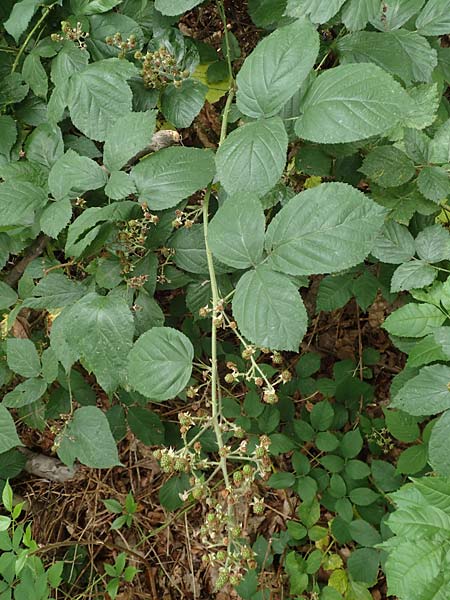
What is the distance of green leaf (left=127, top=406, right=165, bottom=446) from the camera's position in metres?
1.64

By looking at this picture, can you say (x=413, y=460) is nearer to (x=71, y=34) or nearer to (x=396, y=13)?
(x=396, y=13)

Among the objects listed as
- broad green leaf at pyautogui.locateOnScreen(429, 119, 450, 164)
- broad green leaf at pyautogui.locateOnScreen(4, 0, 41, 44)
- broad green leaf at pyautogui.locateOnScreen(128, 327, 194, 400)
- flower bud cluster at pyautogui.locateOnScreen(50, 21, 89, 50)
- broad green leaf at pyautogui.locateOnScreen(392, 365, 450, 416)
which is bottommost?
broad green leaf at pyautogui.locateOnScreen(392, 365, 450, 416)

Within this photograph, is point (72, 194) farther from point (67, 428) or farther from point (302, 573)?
point (302, 573)

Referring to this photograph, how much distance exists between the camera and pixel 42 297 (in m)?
1.25

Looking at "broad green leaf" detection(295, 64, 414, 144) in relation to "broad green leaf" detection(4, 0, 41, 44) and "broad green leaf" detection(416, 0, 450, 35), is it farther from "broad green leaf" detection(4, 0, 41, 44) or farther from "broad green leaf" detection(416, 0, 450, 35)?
"broad green leaf" detection(4, 0, 41, 44)

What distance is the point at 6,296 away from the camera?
1.47 m

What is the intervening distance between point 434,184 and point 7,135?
3.21ft

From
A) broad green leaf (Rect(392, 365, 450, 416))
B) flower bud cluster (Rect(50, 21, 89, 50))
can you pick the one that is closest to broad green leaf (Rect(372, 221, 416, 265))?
broad green leaf (Rect(392, 365, 450, 416))

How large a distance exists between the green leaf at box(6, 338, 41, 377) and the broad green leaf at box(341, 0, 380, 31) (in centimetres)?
100

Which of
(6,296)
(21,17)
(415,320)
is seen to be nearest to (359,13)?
(415,320)

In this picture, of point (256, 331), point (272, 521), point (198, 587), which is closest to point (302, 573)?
point (272, 521)

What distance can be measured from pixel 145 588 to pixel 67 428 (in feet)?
3.59

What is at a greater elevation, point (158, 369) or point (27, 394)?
point (158, 369)

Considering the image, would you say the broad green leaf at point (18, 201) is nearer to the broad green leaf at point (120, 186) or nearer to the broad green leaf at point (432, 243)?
the broad green leaf at point (120, 186)
